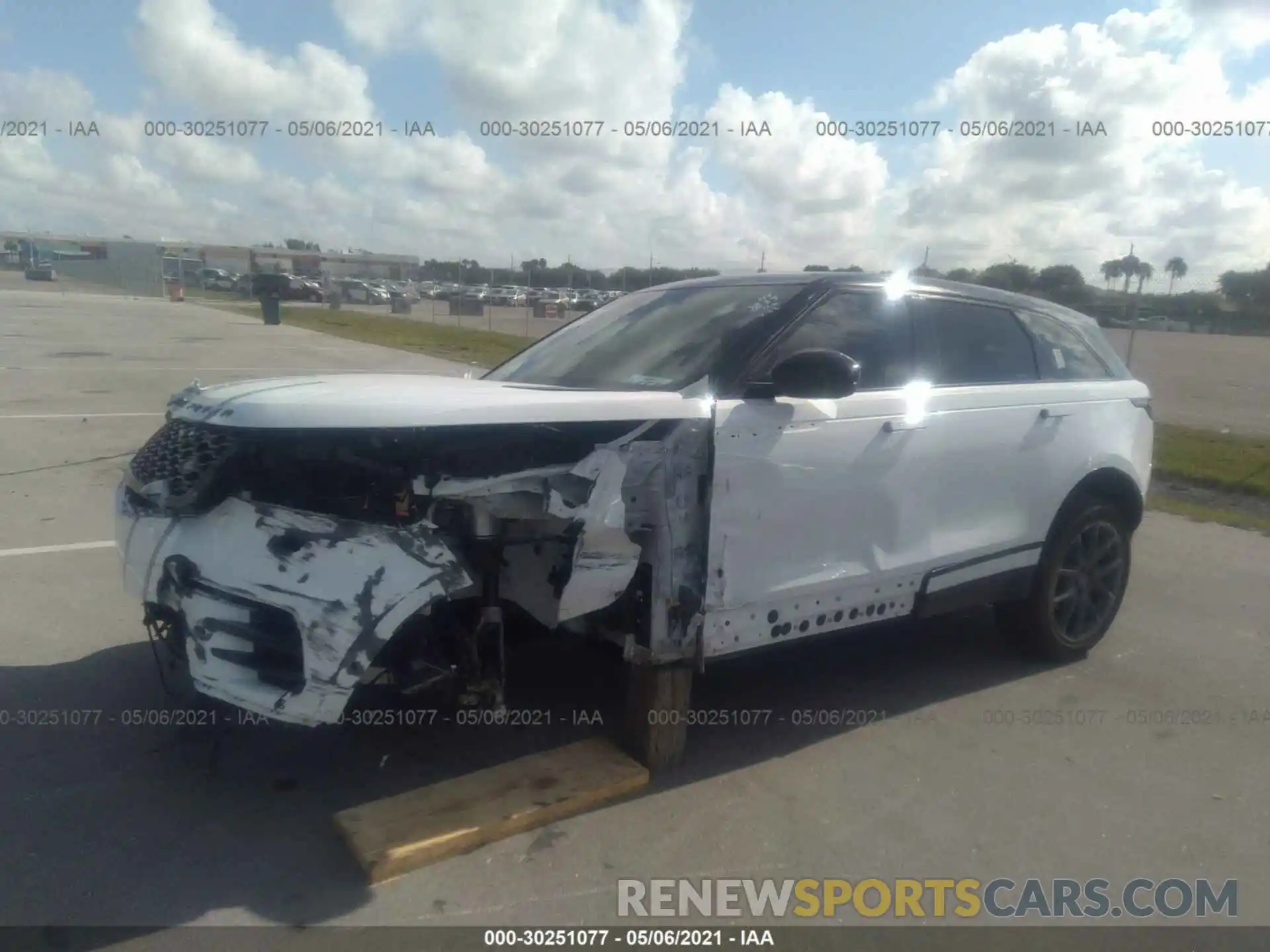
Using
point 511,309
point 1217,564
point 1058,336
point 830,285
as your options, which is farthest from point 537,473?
point 511,309

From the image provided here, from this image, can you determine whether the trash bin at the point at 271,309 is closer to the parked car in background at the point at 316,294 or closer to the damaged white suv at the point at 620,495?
the parked car in background at the point at 316,294

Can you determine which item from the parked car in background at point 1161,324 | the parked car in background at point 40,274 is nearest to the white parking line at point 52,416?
the parked car in background at point 1161,324

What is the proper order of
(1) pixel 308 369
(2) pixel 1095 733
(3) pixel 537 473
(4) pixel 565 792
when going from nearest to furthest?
1. (3) pixel 537 473
2. (4) pixel 565 792
3. (2) pixel 1095 733
4. (1) pixel 308 369

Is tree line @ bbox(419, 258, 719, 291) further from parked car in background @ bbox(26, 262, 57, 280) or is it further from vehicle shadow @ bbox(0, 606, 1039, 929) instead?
parked car in background @ bbox(26, 262, 57, 280)

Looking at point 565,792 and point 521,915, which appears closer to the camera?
point 521,915

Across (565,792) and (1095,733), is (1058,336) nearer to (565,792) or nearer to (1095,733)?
(1095,733)

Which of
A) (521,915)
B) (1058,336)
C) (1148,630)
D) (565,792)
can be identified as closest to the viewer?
(521,915)

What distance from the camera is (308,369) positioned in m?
17.7

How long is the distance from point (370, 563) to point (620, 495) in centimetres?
83

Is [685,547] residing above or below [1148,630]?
above

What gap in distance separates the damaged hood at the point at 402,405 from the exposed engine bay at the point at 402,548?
48mm

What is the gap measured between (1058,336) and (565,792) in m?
3.45

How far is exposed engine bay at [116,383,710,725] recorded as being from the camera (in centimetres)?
287
